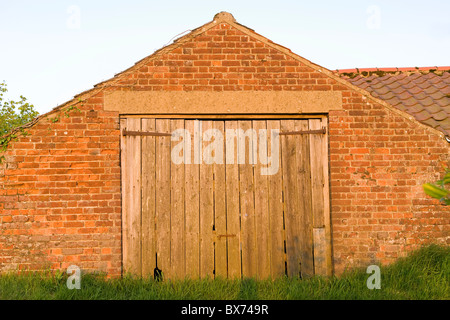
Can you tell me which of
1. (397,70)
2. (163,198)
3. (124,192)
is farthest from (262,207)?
(397,70)

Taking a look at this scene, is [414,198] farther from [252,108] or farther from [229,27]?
[229,27]

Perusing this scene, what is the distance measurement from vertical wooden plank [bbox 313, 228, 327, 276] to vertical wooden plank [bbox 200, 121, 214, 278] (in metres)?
1.41

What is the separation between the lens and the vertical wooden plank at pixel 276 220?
5.65m

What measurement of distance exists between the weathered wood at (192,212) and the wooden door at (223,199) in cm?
1

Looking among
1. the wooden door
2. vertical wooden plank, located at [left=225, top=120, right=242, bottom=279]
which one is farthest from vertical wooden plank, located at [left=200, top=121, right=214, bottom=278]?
vertical wooden plank, located at [left=225, top=120, right=242, bottom=279]

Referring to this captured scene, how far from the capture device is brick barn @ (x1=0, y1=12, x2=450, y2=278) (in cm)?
552

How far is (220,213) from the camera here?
18.6 ft

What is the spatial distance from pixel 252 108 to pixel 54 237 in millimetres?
Result: 3141

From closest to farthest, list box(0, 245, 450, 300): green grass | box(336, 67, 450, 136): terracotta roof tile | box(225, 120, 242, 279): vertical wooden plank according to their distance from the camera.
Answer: box(0, 245, 450, 300): green grass
box(225, 120, 242, 279): vertical wooden plank
box(336, 67, 450, 136): terracotta roof tile

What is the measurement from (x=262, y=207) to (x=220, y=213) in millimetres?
581

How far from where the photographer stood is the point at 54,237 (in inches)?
215
